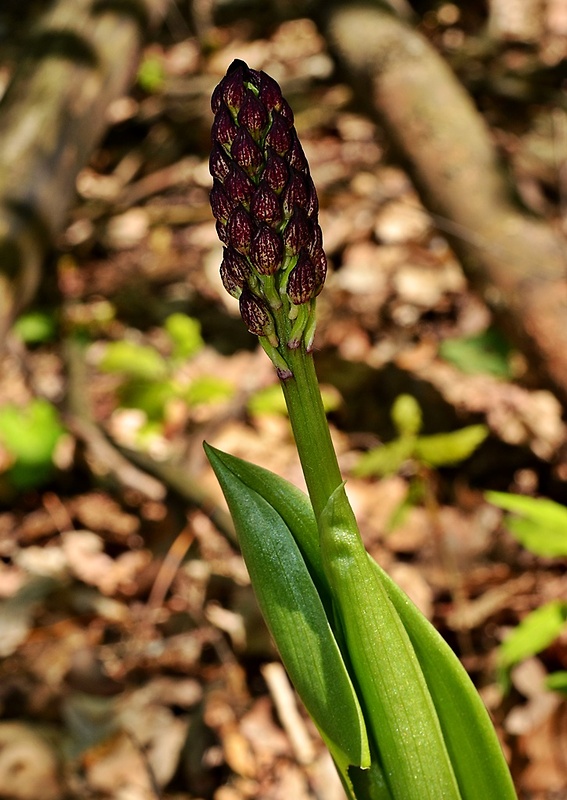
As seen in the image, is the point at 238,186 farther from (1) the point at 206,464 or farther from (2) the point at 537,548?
(1) the point at 206,464

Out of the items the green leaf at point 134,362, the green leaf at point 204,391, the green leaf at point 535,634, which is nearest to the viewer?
the green leaf at point 535,634

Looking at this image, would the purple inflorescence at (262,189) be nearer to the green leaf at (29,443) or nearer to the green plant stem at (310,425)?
the green plant stem at (310,425)

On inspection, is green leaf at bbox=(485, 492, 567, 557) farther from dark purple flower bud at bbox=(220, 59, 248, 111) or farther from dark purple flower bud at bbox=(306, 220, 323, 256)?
dark purple flower bud at bbox=(220, 59, 248, 111)

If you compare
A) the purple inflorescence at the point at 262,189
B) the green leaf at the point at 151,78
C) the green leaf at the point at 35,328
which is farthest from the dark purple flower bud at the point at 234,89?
the green leaf at the point at 151,78

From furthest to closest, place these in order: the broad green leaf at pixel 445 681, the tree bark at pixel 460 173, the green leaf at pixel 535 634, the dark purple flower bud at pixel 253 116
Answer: the tree bark at pixel 460 173 → the green leaf at pixel 535 634 → the broad green leaf at pixel 445 681 → the dark purple flower bud at pixel 253 116

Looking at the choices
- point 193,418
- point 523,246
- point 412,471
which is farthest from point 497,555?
point 193,418

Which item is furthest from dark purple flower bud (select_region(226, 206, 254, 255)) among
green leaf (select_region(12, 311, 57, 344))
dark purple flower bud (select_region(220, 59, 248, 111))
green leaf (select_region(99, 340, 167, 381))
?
green leaf (select_region(12, 311, 57, 344))
